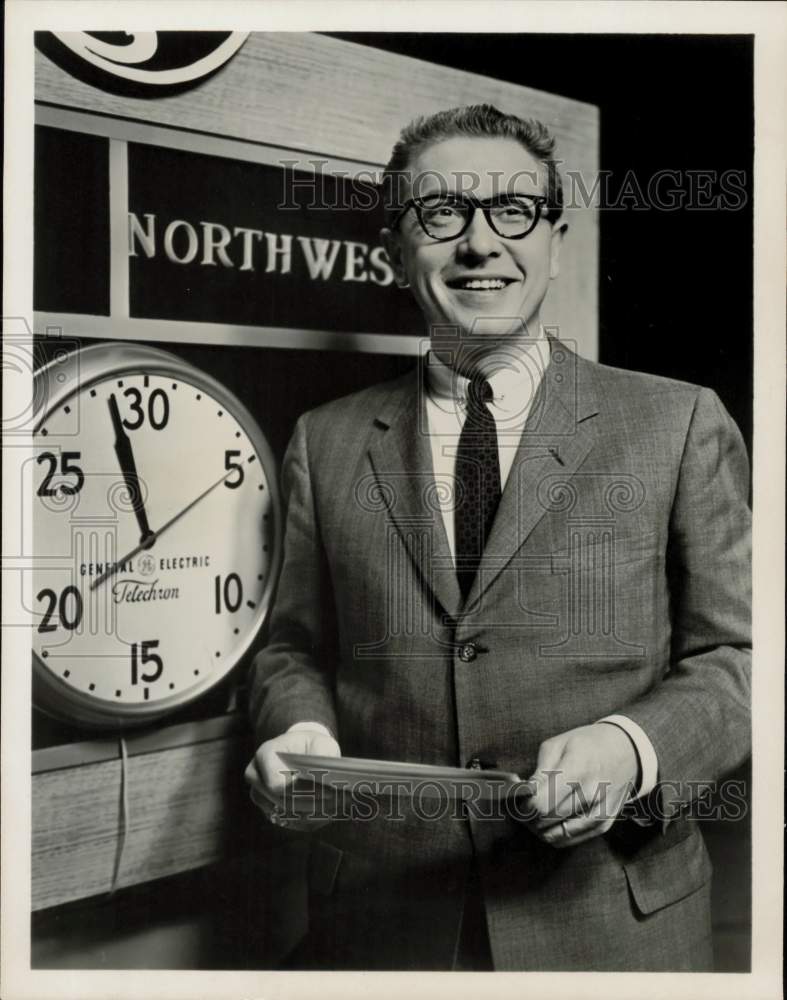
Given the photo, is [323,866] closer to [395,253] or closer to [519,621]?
[519,621]

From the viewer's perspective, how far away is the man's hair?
108 cm

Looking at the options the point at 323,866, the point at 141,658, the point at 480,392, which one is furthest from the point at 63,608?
the point at 480,392

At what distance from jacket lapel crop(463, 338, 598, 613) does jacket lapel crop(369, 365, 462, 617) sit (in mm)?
39

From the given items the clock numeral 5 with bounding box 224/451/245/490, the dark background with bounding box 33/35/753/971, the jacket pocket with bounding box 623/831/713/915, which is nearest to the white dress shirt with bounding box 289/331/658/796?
the dark background with bounding box 33/35/753/971

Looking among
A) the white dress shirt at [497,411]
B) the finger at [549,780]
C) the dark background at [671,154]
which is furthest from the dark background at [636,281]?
the finger at [549,780]

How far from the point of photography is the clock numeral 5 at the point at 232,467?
114 cm

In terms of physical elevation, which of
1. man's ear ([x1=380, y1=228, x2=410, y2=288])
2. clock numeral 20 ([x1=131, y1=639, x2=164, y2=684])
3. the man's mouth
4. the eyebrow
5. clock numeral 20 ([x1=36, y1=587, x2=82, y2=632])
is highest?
the eyebrow

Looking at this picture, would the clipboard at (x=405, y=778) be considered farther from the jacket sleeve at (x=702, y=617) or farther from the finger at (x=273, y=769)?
the jacket sleeve at (x=702, y=617)

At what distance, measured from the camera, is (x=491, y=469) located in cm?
108

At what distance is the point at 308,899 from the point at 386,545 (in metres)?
0.45

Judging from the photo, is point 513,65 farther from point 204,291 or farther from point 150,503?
point 150,503

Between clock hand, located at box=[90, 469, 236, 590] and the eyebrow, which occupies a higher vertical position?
the eyebrow

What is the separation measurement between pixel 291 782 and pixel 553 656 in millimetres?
325

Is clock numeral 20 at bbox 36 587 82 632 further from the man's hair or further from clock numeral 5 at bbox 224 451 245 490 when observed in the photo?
the man's hair
